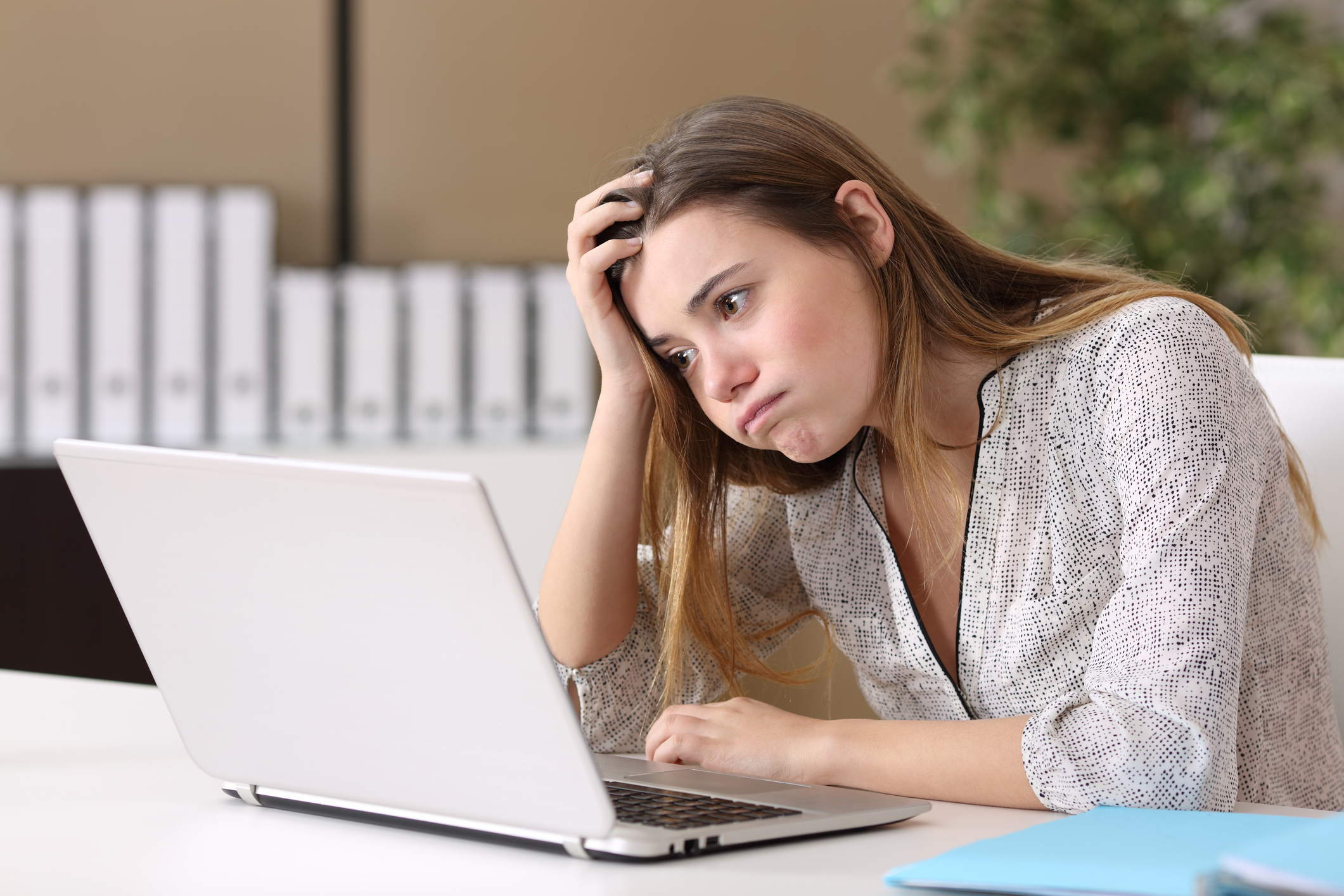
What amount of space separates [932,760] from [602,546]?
384mm

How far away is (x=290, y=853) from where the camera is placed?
0.68 metres

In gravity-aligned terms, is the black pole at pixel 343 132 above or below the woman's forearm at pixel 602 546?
above

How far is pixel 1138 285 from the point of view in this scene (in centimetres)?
108

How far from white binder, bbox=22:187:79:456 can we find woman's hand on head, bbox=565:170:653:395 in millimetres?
1457

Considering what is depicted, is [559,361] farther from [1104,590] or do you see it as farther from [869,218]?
[1104,590]

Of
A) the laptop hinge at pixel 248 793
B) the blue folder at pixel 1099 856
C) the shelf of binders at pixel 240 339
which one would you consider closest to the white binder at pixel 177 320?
the shelf of binders at pixel 240 339

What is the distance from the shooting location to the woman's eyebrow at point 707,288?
3.15 feet

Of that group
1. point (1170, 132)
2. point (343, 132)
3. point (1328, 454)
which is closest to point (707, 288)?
point (1328, 454)

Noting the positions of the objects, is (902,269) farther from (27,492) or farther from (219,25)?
(219,25)

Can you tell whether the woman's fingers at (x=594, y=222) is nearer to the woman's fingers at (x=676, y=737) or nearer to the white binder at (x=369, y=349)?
the woman's fingers at (x=676, y=737)

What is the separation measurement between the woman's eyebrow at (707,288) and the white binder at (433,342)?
1451 mm

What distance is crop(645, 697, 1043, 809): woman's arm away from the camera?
80 centimetres

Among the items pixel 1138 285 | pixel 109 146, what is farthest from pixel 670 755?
pixel 109 146

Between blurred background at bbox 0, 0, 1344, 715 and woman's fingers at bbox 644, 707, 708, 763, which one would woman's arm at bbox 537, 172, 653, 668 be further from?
blurred background at bbox 0, 0, 1344, 715
